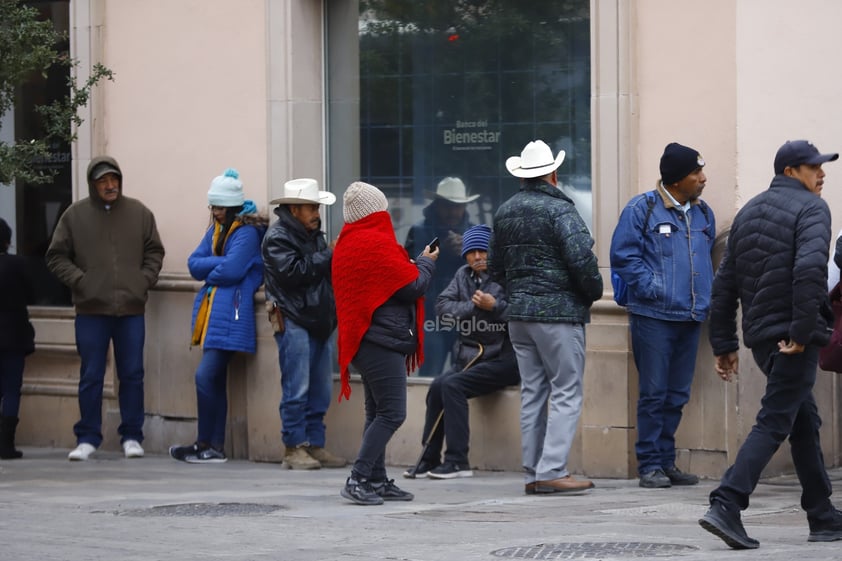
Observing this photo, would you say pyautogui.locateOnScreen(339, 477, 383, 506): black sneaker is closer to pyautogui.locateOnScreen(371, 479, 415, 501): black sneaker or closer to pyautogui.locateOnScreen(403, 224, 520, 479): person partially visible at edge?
pyautogui.locateOnScreen(371, 479, 415, 501): black sneaker

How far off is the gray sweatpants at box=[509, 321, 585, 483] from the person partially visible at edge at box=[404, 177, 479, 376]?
1.80m

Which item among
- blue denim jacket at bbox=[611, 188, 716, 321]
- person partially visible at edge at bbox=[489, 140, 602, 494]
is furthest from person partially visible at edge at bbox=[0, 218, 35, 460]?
blue denim jacket at bbox=[611, 188, 716, 321]

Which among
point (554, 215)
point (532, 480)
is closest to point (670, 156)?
point (554, 215)

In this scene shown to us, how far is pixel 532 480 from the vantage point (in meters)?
9.80

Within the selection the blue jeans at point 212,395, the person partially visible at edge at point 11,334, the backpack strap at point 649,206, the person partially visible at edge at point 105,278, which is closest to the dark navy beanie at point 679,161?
the backpack strap at point 649,206

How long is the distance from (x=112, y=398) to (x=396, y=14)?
12.2 feet

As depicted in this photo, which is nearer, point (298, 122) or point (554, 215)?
point (554, 215)

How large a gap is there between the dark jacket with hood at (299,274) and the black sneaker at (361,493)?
7.49 ft

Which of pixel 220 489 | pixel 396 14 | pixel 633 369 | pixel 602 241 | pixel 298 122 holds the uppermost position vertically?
pixel 396 14

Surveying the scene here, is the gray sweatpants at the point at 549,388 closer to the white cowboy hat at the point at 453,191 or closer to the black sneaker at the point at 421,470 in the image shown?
the black sneaker at the point at 421,470

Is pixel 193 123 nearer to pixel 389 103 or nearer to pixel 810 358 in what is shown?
pixel 389 103

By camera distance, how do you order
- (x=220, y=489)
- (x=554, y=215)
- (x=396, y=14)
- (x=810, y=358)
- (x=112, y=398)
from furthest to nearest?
(x=112, y=398) < (x=396, y=14) < (x=220, y=489) < (x=554, y=215) < (x=810, y=358)

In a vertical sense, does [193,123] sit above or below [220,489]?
above

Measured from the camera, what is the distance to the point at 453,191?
11.6 metres
